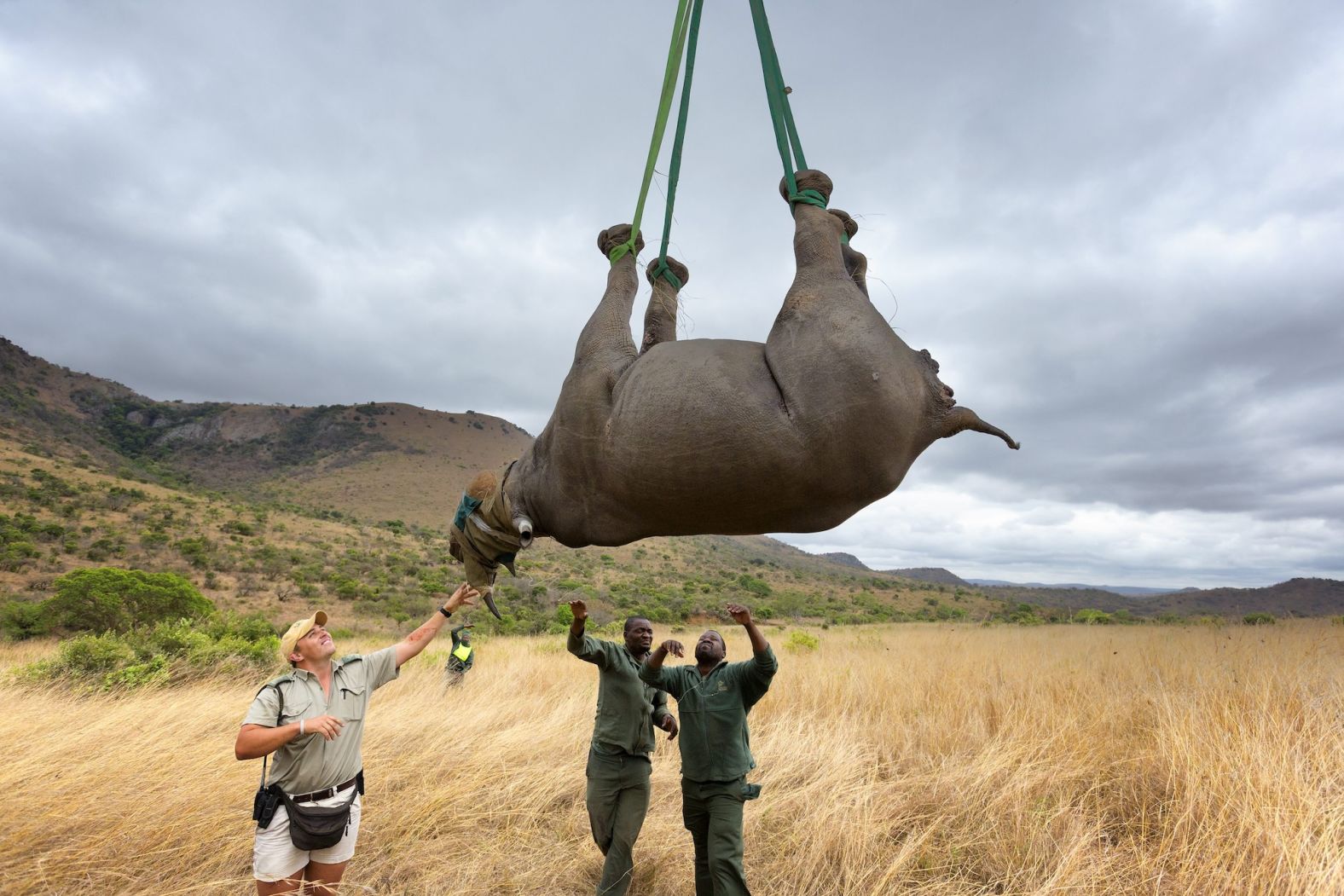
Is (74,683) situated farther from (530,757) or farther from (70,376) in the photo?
(70,376)

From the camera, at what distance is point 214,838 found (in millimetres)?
5203

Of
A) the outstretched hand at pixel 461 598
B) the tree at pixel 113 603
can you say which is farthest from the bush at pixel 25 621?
the outstretched hand at pixel 461 598

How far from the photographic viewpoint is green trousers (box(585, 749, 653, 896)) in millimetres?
4945

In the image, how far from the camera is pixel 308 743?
146 inches

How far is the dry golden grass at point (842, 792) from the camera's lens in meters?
4.70

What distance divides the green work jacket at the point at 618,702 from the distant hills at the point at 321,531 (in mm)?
17354

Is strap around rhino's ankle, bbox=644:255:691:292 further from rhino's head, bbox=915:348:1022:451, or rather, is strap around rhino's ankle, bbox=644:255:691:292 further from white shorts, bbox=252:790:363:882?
white shorts, bbox=252:790:363:882

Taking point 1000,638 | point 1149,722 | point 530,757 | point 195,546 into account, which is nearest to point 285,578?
point 195,546

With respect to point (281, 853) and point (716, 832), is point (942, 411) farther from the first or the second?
point (281, 853)

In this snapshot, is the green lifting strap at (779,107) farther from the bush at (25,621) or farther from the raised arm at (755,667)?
the bush at (25,621)

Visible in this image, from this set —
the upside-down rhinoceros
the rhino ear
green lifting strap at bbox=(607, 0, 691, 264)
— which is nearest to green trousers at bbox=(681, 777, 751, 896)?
the upside-down rhinoceros

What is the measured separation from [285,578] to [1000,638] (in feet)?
88.8

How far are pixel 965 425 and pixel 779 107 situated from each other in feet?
4.31

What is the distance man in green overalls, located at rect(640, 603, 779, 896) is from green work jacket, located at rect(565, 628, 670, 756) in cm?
25
